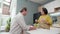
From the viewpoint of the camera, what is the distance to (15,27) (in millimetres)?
2062

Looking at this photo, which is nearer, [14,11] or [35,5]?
[35,5]

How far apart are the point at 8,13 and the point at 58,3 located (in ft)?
6.56

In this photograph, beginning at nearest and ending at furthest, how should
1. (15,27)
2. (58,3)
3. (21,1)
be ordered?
1. (15,27)
2. (58,3)
3. (21,1)

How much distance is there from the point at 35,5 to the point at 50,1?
1.34ft

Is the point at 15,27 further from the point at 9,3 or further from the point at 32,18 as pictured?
the point at 9,3

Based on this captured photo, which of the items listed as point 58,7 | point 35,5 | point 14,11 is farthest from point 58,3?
point 14,11

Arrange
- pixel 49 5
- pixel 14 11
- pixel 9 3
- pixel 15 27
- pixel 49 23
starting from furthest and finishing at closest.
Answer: pixel 9 3, pixel 14 11, pixel 49 5, pixel 49 23, pixel 15 27

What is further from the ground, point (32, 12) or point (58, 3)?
point (58, 3)

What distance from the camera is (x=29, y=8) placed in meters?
3.10

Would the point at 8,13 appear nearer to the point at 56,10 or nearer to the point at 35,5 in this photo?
the point at 35,5

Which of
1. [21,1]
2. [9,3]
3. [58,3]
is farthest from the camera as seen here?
[9,3]

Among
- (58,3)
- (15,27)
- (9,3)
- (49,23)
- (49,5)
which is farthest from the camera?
(9,3)

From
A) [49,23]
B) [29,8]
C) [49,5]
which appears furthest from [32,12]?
[49,23]

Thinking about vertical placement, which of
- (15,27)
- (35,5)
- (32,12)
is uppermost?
(35,5)
